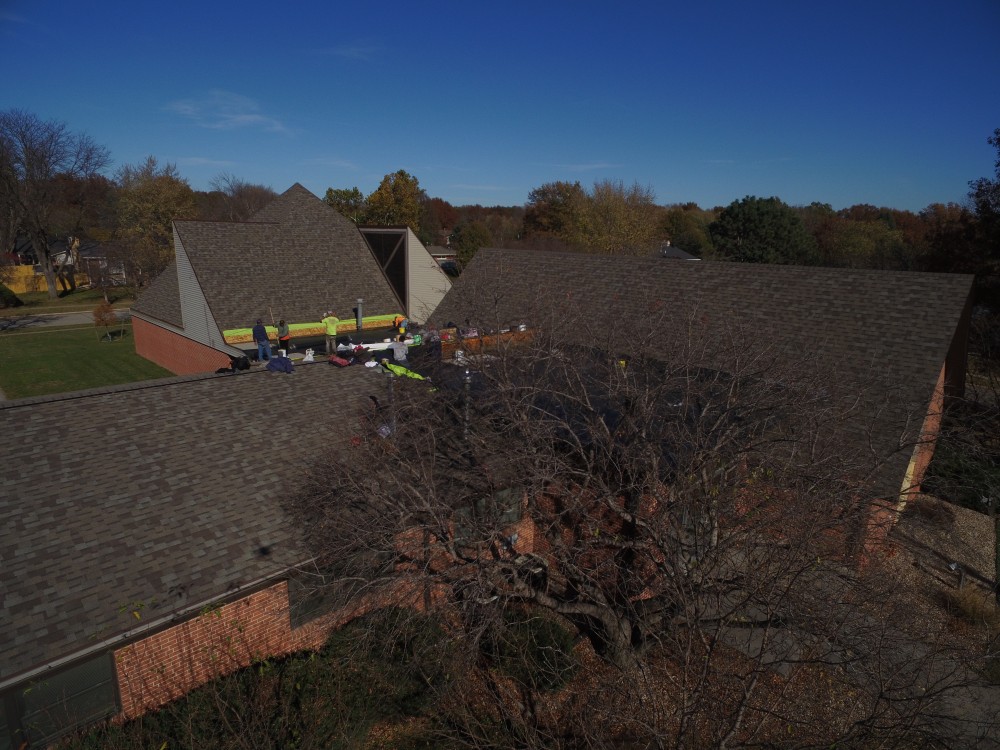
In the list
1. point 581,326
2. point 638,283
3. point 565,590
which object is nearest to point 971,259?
point 638,283

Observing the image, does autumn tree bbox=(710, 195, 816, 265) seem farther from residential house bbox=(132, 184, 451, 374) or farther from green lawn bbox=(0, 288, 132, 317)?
green lawn bbox=(0, 288, 132, 317)

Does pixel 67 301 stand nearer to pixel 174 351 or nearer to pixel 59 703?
pixel 174 351

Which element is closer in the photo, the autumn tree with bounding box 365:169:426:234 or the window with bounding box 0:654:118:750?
the window with bounding box 0:654:118:750

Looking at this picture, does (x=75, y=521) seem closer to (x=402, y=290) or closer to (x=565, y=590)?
(x=565, y=590)

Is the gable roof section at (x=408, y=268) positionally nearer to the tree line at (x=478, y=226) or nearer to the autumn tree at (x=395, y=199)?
the tree line at (x=478, y=226)

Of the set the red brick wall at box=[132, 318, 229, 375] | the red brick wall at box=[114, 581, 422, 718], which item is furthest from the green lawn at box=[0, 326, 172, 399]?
the red brick wall at box=[114, 581, 422, 718]
